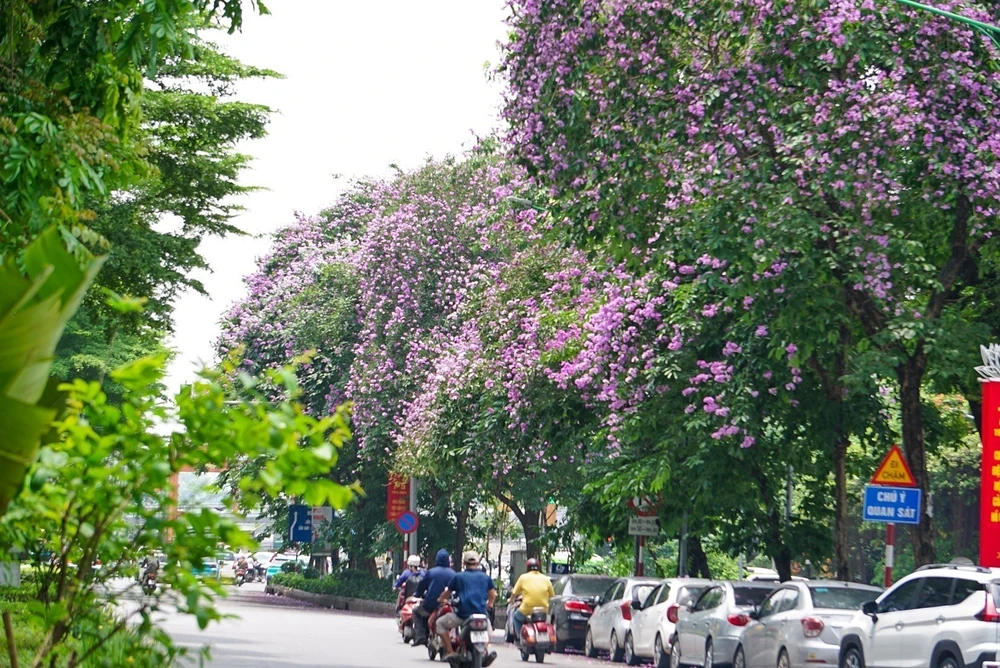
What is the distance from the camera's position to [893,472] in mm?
21875

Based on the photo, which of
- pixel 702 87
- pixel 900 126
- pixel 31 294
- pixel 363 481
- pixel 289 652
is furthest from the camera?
pixel 363 481

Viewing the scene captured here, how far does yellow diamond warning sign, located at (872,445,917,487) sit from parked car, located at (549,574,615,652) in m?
9.97

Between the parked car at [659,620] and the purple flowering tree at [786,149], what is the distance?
483cm

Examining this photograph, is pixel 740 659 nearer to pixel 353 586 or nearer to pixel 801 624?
pixel 801 624

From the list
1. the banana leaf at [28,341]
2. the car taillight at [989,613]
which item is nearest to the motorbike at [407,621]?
the car taillight at [989,613]

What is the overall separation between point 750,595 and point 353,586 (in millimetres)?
33392

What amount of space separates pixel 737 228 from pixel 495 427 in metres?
15.8

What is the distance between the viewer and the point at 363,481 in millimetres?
53188

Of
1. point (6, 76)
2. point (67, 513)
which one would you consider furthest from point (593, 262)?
point (67, 513)

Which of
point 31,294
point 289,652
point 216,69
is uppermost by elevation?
point 216,69

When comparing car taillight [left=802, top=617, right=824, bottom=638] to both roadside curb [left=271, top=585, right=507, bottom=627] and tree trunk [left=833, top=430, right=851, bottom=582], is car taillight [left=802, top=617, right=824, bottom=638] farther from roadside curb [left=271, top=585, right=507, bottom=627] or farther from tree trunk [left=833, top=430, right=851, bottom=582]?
roadside curb [left=271, top=585, right=507, bottom=627]

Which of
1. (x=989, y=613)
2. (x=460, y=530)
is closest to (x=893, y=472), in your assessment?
(x=989, y=613)

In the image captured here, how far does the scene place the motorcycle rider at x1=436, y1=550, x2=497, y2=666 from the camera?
1978 cm

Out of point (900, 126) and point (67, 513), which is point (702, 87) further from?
point (67, 513)
